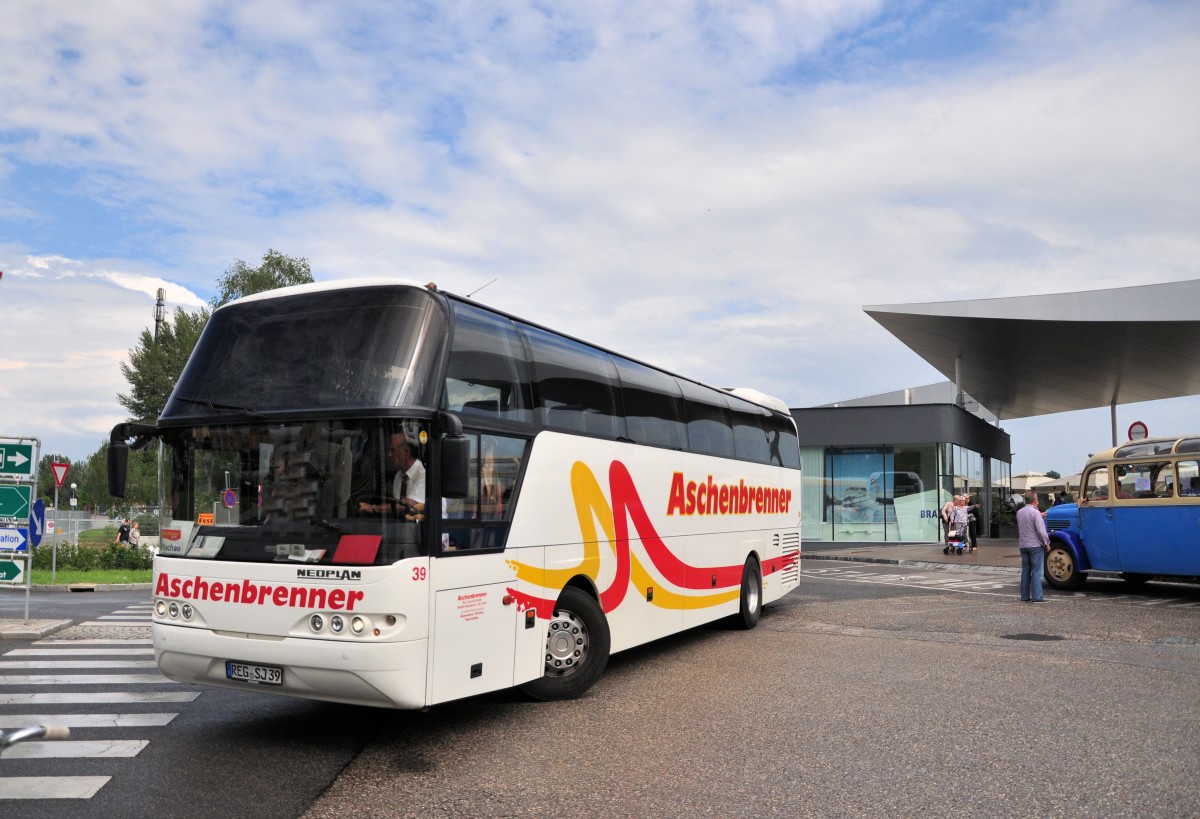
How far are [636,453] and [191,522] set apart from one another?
450 centimetres

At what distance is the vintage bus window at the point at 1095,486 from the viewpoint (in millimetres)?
17812

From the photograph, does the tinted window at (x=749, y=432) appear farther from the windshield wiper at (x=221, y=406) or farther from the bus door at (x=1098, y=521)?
the windshield wiper at (x=221, y=406)

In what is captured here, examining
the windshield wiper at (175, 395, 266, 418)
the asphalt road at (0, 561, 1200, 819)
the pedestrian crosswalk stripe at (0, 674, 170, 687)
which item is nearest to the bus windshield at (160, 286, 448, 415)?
the windshield wiper at (175, 395, 266, 418)

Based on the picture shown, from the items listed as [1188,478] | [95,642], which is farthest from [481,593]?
[1188,478]

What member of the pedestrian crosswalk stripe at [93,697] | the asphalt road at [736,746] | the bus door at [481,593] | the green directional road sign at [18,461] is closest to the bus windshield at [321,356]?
the bus door at [481,593]

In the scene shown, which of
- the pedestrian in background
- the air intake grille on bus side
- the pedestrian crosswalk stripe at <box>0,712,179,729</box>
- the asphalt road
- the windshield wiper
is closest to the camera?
the asphalt road

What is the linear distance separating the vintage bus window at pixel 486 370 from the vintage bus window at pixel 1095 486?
13628 millimetres

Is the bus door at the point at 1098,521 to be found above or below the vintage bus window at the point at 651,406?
below

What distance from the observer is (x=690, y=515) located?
1148cm

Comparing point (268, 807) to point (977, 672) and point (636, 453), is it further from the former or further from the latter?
point (977, 672)

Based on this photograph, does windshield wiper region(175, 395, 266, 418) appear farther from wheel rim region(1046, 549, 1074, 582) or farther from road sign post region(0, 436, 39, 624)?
wheel rim region(1046, 549, 1074, 582)

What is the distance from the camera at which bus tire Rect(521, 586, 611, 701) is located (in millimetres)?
8477

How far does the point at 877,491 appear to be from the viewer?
120 ft

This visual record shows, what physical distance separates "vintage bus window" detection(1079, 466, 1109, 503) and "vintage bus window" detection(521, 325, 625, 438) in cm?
1182
